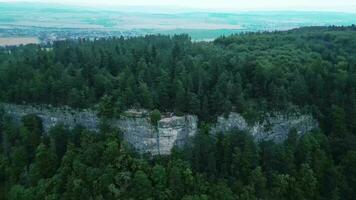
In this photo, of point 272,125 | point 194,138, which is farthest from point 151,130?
point 272,125

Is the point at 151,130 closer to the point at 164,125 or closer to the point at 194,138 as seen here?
the point at 164,125

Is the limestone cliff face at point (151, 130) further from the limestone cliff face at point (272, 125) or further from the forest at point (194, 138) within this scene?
the limestone cliff face at point (272, 125)

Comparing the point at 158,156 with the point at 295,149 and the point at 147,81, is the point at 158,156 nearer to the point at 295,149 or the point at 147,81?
the point at 147,81

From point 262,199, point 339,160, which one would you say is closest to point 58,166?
point 262,199

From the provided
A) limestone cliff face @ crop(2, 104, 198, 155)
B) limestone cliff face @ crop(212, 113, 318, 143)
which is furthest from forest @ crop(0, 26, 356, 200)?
limestone cliff face @ crop(2, 104, 198, 155)

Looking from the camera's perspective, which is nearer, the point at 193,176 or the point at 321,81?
the point at 193,176

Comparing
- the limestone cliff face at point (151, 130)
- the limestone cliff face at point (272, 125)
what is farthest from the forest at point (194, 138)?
the limestone cliff face at point (151, 130)
